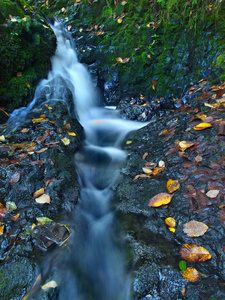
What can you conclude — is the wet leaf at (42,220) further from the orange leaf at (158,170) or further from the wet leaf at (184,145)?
the wet leaf at (184,145)

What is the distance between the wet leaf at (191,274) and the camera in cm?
149

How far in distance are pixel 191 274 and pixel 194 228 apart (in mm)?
409

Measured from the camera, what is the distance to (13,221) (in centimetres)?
203

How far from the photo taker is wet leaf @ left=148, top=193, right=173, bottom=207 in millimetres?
2166

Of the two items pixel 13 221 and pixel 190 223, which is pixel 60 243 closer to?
pixel 13 221

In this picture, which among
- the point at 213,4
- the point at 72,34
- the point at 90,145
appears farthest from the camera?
the point at 72,34

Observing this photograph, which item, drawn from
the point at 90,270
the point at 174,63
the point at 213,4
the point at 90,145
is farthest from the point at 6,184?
the point at 213,4

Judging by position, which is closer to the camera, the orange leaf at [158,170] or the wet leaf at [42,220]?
the wet leaf at [42,220]

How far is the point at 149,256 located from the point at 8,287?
119cm

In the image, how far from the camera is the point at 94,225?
7.73ft

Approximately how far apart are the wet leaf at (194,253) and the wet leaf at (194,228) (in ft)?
0.36

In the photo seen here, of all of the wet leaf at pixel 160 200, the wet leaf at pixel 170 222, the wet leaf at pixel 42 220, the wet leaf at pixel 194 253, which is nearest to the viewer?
the wet leaf at pixel 194 253

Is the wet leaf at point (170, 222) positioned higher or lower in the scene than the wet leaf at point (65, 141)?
lower

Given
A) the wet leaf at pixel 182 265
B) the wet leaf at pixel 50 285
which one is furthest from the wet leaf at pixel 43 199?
the wet leaf at pixel 182 265
